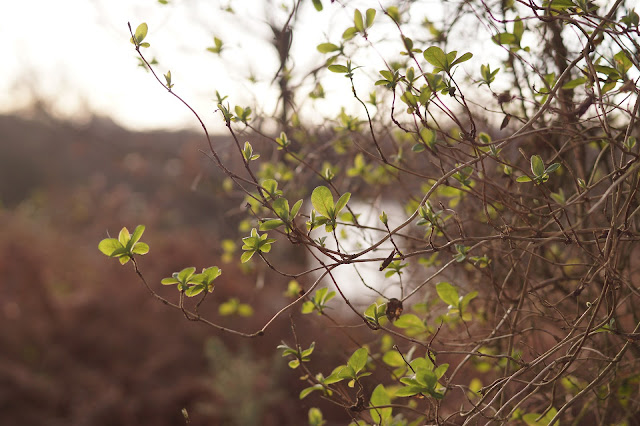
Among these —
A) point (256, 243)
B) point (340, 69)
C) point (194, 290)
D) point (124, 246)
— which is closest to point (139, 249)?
point (124, 246)

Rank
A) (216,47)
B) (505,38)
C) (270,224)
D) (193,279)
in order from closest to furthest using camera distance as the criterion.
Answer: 1. (270,224)
2. (193,279)
3. (505,38)
4. (216,47)

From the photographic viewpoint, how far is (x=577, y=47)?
134 cm

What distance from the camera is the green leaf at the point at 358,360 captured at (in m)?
1.00

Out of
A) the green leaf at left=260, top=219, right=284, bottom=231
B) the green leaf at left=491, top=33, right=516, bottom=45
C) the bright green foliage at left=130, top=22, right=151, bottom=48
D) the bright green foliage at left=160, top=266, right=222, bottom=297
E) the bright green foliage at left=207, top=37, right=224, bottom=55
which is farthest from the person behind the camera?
the bright green foliage at left=207, top=37, right=224, bottom=55

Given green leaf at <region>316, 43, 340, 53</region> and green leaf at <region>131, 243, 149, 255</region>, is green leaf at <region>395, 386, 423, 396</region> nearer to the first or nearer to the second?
green leaf at <region>131, 243, 149, 255</region>

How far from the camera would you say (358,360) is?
1007 millimetres

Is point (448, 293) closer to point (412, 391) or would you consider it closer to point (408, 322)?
point (408, 322)

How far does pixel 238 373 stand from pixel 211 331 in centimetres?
92

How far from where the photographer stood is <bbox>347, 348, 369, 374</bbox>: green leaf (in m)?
1.00

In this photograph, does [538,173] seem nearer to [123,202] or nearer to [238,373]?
[238,373]

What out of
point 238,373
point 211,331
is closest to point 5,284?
point 211,331

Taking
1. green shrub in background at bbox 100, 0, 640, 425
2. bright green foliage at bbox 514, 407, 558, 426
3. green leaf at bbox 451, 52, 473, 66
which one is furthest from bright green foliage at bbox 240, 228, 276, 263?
bright green foliage at bbox 514, 407, 558, 426

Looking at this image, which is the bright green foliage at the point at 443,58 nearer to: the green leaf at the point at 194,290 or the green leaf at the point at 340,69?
the green leaf at the point at 340,69

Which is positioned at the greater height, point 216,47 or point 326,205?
point 216,47
